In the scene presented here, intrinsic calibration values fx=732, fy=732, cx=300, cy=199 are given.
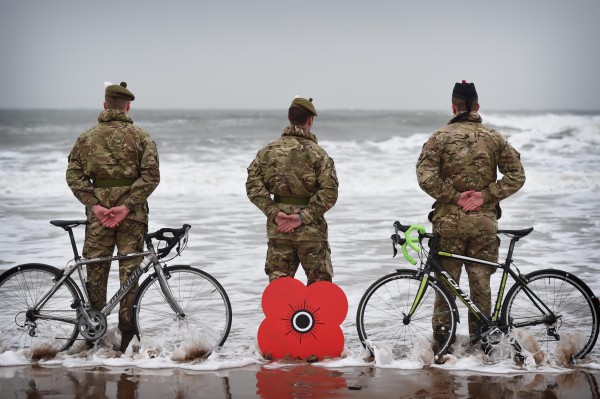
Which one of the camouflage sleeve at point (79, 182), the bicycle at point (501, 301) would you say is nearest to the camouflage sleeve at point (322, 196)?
the bicycle at point (501, 301)

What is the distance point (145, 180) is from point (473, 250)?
2.35 metres

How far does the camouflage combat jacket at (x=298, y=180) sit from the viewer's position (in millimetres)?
5008

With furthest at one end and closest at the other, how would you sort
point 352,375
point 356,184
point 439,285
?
point 356,184
point 439,285
point 352,375

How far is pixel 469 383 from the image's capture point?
4.45 m

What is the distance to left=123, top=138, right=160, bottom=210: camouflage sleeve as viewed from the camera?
16.7 feet

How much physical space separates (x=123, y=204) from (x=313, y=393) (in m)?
1.92

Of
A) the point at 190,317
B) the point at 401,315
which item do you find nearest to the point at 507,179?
the point at 401,315

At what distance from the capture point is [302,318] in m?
5.04

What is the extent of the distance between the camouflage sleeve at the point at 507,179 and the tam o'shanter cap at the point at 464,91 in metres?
0.39

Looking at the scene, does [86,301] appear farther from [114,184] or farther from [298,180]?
[298,180]

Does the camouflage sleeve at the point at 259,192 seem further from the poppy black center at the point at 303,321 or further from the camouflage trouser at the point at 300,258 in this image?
the poppy black center at the point at 303,321

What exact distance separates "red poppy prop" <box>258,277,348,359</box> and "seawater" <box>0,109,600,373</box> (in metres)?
0.19

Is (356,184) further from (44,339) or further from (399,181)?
(44,339)

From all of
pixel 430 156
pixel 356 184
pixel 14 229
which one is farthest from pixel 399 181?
pixel 430 156
